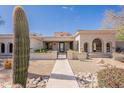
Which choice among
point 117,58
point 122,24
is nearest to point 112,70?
point 122,24

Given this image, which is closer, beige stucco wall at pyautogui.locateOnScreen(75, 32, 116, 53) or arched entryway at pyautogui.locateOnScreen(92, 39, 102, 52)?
beige stucco wall at pyautogui.locateOnScreen(75, 32, 116, 53)

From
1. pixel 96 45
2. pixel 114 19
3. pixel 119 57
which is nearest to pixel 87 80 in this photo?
pixel 114 19

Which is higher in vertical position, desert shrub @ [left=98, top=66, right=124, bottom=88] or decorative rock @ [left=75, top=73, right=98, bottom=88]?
desert shrub @ [left=98, top=66, right=124, bottom=88]

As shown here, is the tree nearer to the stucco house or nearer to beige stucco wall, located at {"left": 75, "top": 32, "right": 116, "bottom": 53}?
the stucco house

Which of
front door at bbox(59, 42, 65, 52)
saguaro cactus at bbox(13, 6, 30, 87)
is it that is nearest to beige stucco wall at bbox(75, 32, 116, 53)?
front door at bbox(59, 42, 65, 52)

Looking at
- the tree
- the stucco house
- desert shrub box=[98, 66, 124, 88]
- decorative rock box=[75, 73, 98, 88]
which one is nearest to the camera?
desert shrub box=[98, 66, 124, 88]

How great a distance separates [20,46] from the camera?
7.67m

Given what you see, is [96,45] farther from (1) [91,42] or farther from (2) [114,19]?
(2) [114,19]

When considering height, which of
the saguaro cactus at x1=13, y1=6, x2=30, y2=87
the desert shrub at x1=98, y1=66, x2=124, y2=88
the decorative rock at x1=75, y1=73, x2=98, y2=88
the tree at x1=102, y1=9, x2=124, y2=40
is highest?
the tree at x1=102, y1=9, x2=124, y2=40

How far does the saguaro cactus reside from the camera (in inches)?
301

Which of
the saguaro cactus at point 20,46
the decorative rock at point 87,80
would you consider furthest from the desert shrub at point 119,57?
the saguaro cactus at point 20,46

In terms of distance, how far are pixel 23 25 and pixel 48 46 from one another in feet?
74.8

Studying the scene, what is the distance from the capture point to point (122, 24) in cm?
1262
